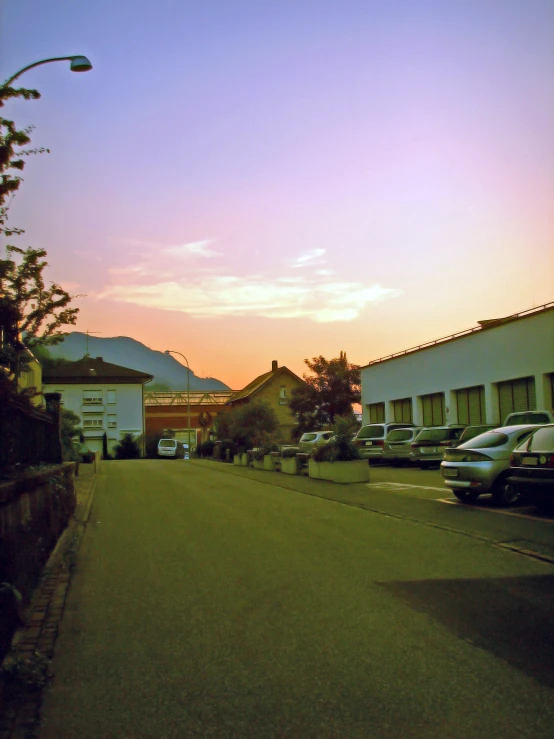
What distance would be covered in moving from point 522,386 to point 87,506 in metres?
22.1

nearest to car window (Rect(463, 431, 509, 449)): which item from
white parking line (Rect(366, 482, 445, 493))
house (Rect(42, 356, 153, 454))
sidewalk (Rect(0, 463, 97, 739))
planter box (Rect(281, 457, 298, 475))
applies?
white parking line (Rect(366, 482, 445, 493))

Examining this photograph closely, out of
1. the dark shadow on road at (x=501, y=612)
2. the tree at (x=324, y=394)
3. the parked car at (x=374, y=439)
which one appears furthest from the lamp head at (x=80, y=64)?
the tree at (x=324, y=394)

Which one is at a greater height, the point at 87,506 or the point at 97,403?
the point at 97,403

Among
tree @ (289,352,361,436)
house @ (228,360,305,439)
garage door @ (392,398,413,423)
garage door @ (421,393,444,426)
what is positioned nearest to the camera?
garage door @ (421,393,444,426)

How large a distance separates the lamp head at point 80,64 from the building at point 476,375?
23.7m

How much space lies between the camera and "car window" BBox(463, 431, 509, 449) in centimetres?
1554

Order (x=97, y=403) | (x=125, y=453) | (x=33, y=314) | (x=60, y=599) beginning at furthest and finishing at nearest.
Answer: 1. (x=97, y=403)
2. (x=125, y=453)
3. (x=33, y=314)
4. (x=60, y=599)

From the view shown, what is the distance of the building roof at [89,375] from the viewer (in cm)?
8194

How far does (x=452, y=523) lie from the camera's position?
503 inches

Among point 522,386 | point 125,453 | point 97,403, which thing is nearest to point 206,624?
point 522,386

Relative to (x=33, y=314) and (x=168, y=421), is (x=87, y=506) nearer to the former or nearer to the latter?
(x=33, y=314)

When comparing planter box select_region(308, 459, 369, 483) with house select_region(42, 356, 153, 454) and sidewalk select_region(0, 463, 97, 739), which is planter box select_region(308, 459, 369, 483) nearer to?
sidewalk select_region(0, 463, 97, 739)

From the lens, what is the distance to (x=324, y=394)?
65.8 metres

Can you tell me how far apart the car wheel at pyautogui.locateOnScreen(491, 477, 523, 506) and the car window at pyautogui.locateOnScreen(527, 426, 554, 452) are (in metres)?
1.86
